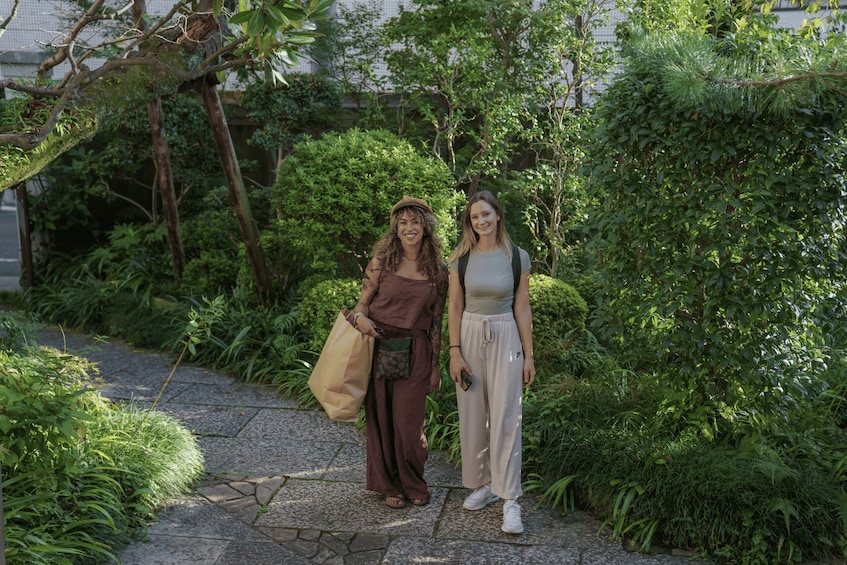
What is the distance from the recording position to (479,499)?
517 centimetres

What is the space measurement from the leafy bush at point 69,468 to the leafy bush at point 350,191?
8.24 feet

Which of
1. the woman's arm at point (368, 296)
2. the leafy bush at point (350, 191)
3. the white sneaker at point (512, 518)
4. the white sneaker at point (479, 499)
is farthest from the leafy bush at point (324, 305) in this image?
the white sneaker at point (512, 518)

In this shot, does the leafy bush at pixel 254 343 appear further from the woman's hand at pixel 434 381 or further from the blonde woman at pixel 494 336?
the blonde woman at pixel 494 336

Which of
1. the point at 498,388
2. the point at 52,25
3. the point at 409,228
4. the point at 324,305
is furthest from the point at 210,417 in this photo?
the point at 52,25

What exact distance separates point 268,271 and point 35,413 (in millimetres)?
4536

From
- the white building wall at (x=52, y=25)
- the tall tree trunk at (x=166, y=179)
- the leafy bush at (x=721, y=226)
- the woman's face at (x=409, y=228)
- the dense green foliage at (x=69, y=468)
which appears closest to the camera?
the dense green foliage at (x=69, y=468)

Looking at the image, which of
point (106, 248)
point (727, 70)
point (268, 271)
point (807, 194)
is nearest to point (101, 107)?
point (268, 271)

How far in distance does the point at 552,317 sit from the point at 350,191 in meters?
2.01

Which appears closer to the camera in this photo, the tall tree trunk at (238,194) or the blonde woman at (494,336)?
the blonde woman at (494,336)

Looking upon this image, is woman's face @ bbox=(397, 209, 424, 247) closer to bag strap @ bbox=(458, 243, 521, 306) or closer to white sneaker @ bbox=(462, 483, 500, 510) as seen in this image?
bag strap @ bbox=(458, 243, 521, 306)

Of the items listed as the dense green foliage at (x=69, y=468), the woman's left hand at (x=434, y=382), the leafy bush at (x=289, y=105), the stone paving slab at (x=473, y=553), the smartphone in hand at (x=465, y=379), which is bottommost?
the stone paving slab at (x=473, y=553)

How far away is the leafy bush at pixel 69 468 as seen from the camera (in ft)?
13.9

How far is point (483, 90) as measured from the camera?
8.74 meters

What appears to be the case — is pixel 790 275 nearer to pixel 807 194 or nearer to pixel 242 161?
pixel 807 194
